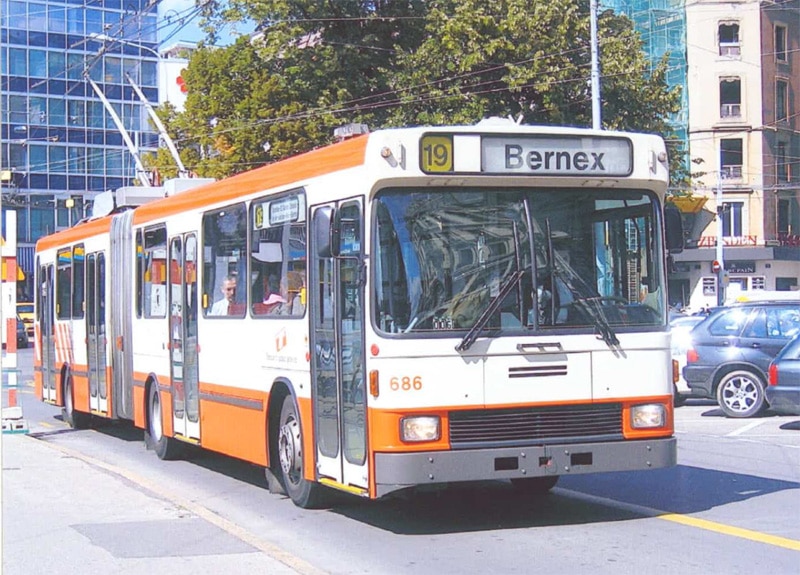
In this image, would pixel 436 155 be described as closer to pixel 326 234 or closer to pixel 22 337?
pixel 326 234

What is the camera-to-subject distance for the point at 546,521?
32.2 feet

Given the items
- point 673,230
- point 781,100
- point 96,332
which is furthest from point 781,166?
point 673,230

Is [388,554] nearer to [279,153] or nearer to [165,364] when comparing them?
[165,364]

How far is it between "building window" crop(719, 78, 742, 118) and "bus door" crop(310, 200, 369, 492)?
54390 millimetres

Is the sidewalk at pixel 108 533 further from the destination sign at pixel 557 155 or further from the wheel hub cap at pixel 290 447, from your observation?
the destination sign at pixel 557 155

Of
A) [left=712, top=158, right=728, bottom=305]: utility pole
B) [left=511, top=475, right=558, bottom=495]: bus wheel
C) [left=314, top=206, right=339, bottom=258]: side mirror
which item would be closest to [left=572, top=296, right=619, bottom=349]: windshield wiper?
[left=314, top=206, right=339, bottom=258]: side mirror

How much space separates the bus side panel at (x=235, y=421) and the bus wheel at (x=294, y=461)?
1.12 ft

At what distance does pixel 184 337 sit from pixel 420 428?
213 inches

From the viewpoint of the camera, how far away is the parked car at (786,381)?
679 inches

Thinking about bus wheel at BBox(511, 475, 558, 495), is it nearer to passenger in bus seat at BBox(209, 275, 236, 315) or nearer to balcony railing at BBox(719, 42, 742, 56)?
passenger in bus seat at BBox(209, 275, 236, 315)

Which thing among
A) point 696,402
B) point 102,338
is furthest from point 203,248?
point 696,402

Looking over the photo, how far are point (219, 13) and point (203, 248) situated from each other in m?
24.1

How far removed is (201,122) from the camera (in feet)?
117

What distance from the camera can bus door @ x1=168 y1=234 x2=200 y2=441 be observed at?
13383mm
